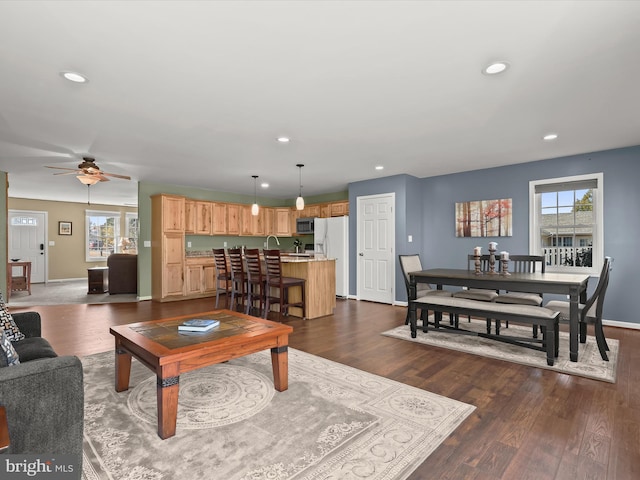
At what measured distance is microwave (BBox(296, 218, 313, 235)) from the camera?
8156 mm

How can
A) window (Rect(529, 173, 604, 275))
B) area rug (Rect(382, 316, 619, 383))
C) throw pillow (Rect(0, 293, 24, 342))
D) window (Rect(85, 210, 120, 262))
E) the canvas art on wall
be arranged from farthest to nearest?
window (Rect(85, 210, 120, 262)), the canvas art on wall, window (Rect(529, 173, 604, 275)), area rug (Rect(382, 316, 619, 383)), throw pillow (Rect(0, 293, 24, 342))

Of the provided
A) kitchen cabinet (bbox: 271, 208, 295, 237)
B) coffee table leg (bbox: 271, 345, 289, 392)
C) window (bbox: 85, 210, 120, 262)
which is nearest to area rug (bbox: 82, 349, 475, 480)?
coffee table leg (bbox: 271, 345, 289, 392)

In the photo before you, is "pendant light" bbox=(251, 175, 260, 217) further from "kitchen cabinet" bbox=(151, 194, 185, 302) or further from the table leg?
the table leg

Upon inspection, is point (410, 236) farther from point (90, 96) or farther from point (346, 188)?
point (90, 96)

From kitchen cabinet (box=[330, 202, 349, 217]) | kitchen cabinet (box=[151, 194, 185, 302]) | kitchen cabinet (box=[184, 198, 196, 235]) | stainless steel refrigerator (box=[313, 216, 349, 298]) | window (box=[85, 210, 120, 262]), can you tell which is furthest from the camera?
window (box=[85, 210, 120, 262])

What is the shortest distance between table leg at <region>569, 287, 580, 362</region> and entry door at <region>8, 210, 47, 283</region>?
489 inches

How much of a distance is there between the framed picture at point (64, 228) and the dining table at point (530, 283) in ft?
35.1

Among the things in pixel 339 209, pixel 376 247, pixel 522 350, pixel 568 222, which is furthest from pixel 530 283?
pixel 339 209

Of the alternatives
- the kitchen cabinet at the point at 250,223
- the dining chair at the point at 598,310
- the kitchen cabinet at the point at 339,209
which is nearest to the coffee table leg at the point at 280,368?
the dining chair at the point at 598,310

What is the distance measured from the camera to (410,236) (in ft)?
20.9

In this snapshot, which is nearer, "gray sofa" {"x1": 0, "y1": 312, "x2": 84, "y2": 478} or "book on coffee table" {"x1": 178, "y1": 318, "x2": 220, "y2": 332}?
"gray sofa" {"x1": 0, "y1": 312, "x2": 84, "y2": 478}

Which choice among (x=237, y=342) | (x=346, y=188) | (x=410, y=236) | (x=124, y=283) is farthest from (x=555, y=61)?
(x=124, y=283)

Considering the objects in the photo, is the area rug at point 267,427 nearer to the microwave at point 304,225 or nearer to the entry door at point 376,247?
the entry door at point 376,247

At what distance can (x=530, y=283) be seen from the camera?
343cm
